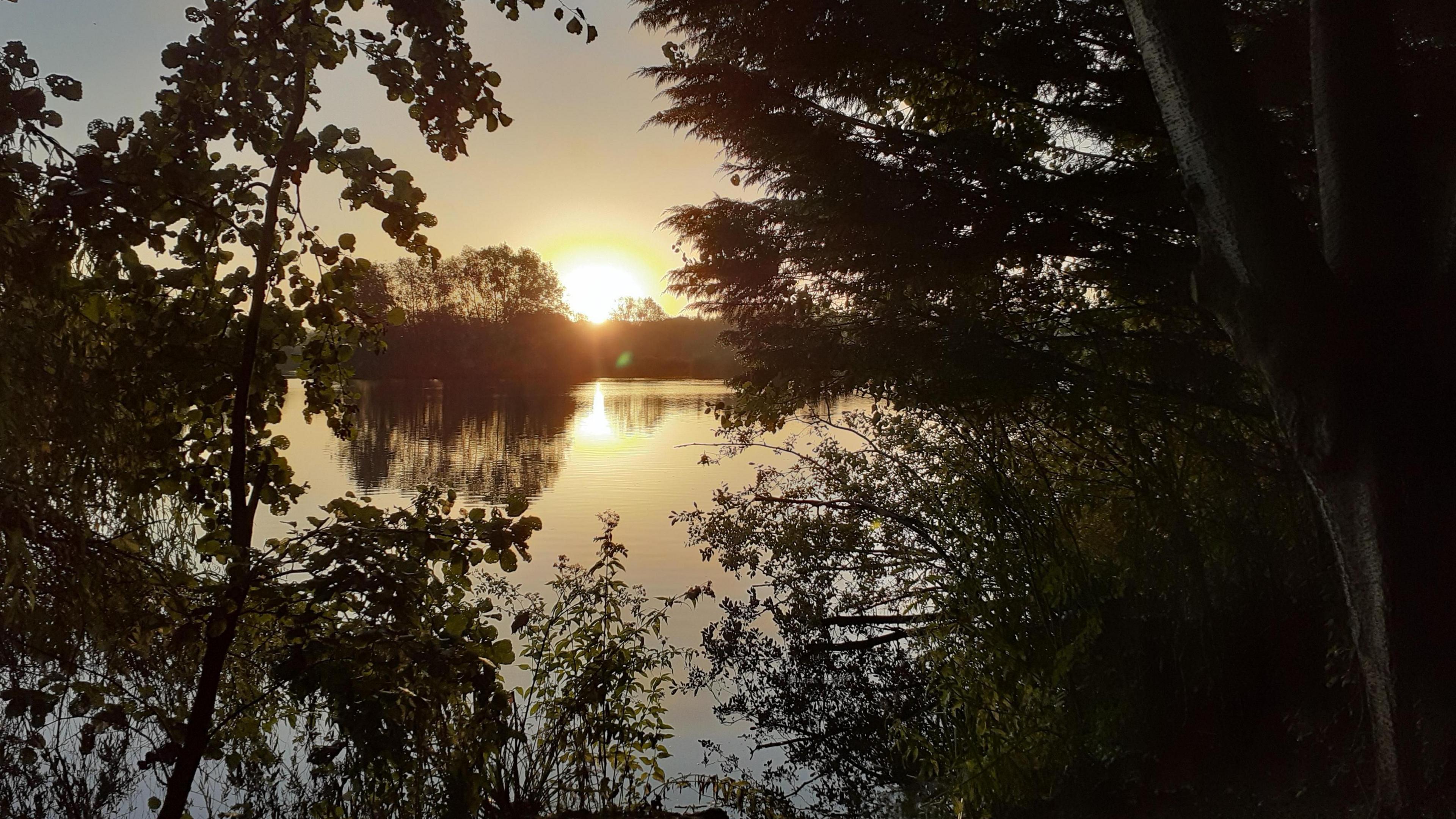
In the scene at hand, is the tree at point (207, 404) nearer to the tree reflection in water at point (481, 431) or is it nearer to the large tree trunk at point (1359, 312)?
the tree reflection in water at point (481, 431)

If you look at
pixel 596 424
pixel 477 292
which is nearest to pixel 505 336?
pixel 477 292

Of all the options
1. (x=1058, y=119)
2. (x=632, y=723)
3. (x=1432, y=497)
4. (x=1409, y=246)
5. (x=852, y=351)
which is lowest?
(x=632, y=723)

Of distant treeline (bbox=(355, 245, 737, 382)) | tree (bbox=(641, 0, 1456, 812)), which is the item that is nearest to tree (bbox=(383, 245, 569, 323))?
distant treeline (bbox=(355, 245, 737, 382))

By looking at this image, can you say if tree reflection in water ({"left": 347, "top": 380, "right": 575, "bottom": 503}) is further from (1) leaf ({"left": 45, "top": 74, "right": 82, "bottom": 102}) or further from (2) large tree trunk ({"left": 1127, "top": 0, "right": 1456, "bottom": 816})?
(2) large tree trunk ({"left": 1127, "top": 0, "right": 1456, "bottom": 816})

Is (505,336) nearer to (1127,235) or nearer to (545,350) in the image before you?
(545,350)

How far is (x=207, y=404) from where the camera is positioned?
88.8 inches

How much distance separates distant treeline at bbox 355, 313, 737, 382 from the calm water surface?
1114 centimetres

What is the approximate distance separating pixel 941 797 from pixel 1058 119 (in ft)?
12.8

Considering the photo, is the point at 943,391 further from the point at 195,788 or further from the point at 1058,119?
the point at 195,788

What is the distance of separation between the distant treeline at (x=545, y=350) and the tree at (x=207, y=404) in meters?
39.9

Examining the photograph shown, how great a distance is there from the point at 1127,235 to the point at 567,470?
1478 cm

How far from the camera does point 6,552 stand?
75.5 inches

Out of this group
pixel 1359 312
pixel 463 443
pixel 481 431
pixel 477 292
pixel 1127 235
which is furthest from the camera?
pixel 477 292

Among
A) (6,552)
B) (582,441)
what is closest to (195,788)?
(6,552)
